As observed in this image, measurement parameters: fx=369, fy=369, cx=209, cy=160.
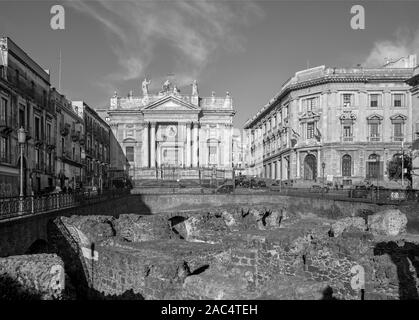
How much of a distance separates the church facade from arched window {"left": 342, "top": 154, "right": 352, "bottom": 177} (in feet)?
66.0

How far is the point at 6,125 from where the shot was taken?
2814cm

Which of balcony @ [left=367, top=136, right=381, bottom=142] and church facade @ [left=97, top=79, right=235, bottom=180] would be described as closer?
balcony @ [left=367, top=136, right=381, bottom=142]

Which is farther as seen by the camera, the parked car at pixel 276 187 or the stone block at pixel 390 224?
the parked car at pixel 276 187

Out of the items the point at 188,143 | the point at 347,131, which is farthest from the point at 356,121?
the point at 188,143

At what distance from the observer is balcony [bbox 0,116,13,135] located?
2764 cm

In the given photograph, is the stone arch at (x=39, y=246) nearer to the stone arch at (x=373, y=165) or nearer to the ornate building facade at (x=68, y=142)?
the ornate building facade at (x=68, y=142)

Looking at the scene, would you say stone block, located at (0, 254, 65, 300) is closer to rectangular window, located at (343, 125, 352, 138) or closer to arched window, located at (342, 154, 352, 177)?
arched window, located at (342, 154, 352, 177)

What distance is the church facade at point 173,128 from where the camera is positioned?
63.8m

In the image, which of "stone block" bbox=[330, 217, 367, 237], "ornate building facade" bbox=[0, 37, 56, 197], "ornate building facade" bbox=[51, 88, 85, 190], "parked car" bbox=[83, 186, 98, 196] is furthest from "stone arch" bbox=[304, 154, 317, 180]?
"ornate building facade" bbox=[0, 37, 56, 197]

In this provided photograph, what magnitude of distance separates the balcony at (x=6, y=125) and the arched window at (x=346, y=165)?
39678 millimetres

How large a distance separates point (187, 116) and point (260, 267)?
184 ft

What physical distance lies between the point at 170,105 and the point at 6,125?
37082mm

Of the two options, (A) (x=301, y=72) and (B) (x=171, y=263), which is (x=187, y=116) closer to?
(A) (x=301, y=72)

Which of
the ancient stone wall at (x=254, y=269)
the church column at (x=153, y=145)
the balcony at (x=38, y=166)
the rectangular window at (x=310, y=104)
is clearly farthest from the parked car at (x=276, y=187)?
the ancient stone wall at (x=254, y=269)
